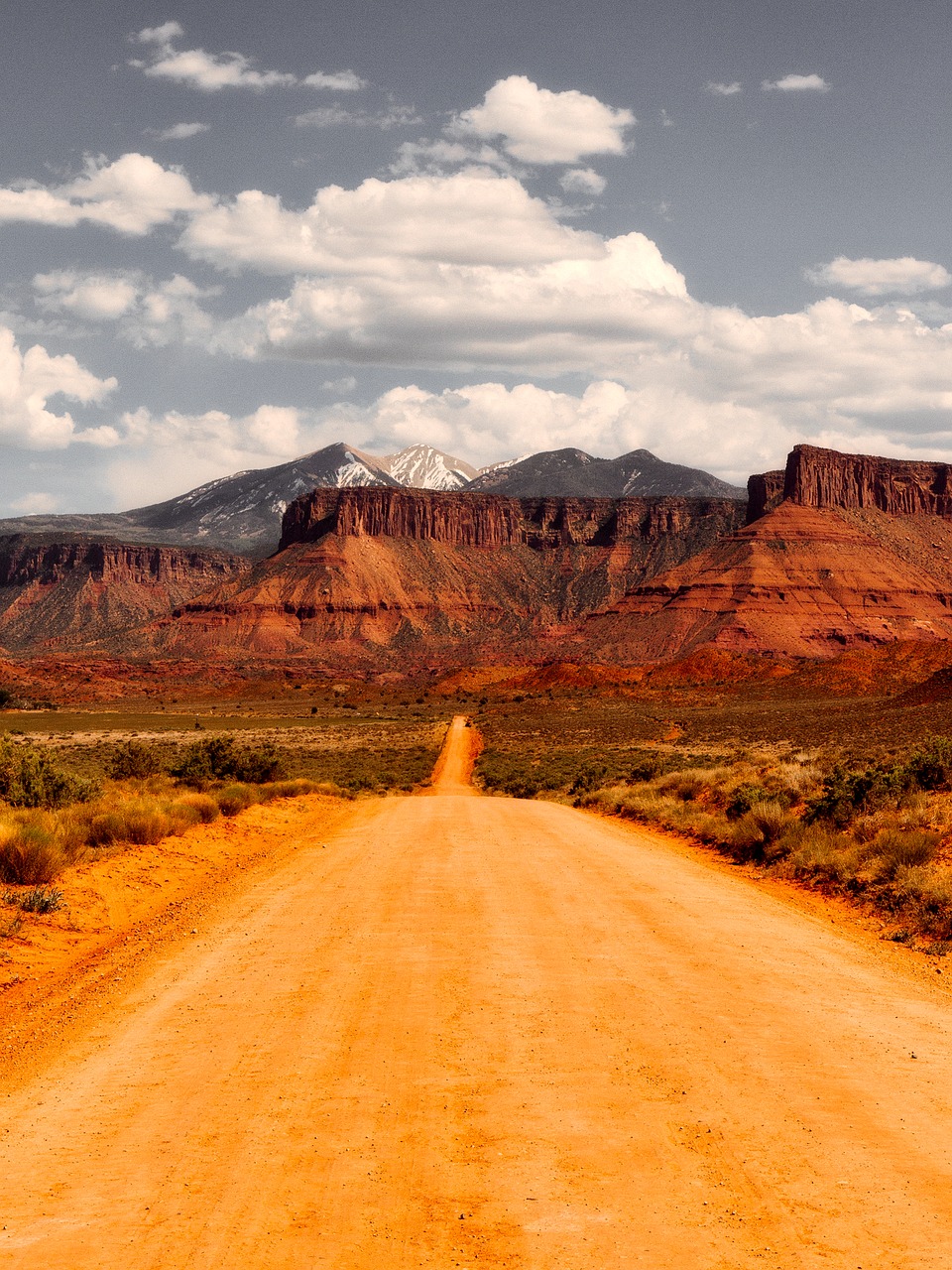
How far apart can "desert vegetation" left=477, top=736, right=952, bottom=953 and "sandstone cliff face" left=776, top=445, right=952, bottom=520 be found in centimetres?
15307

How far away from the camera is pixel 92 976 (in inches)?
389

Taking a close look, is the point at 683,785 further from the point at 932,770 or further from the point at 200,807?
the point at 200,807

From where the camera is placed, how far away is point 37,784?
18297 millimetres

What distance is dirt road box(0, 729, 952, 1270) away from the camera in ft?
16.0

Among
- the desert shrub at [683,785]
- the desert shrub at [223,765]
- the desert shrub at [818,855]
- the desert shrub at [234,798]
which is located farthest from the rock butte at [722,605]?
the desert shrub at [818,855]

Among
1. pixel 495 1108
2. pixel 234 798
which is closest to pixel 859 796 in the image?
pixel 234 798

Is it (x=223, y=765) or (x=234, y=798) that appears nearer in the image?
(x=234, y=798)

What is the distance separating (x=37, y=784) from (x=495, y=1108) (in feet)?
47.0

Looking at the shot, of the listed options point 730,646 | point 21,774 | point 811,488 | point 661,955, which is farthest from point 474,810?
point 811,488

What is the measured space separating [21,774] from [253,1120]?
565 inches

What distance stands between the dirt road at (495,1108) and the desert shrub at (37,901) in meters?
2.20

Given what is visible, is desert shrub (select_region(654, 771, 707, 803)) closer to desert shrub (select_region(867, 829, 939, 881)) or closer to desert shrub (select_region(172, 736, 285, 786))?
desert shrub (select_region(172, 736, 285, 786))

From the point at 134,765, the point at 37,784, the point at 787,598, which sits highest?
the point at 787,598

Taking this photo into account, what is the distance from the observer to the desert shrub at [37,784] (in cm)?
1819
